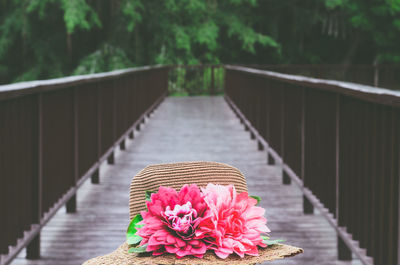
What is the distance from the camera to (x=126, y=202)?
24.8 ft

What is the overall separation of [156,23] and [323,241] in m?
29.3

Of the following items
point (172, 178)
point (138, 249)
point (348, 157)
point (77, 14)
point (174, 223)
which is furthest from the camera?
point (77, 14)

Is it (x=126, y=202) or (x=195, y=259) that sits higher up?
(x=195, y=259)

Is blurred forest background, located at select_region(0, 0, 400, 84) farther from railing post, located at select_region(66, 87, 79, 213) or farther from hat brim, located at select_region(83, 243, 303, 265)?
hat brim, located at select_region(83, 243, 303, 265)

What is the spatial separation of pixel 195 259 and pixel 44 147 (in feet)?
11.8

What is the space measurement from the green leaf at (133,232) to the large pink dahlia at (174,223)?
0.10m

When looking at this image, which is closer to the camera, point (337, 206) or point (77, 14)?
point (337, 206)

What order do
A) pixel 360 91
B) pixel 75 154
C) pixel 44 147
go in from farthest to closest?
pixel 75 154 < pixel 44 147 < pixel 360 91

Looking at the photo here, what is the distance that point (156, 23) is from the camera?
34.7 meters

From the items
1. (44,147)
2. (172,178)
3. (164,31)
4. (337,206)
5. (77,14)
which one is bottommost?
(337,206)

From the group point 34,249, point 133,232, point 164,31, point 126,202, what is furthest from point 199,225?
point 164,31

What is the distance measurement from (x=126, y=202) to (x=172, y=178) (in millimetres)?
4822

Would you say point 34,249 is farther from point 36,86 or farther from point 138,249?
point 138,249

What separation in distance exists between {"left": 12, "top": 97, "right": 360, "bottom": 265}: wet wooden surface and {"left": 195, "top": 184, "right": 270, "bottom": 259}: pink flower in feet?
9.84
